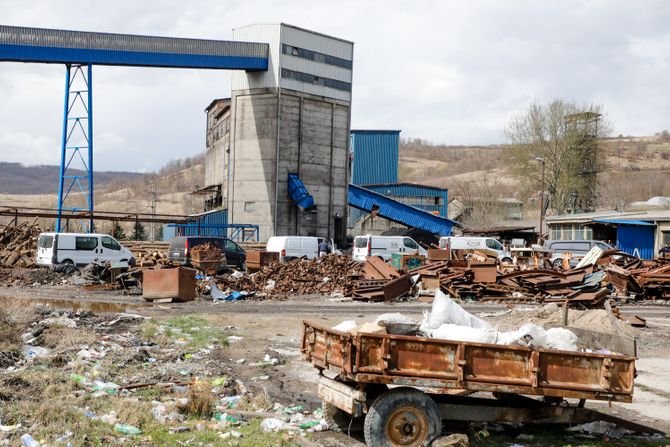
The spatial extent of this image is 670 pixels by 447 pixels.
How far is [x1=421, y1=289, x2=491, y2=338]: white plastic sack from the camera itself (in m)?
7.71

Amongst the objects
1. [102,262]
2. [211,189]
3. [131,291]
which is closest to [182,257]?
[102,262]

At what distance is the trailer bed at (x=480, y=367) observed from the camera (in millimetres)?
6988

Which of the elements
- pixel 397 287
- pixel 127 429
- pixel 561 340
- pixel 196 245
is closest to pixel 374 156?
pixel 196 245

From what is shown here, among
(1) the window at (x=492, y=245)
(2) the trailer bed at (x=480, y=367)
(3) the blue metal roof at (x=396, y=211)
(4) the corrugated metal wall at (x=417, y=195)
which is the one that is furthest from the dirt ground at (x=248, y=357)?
(4) the corrugated metal wall at (x=417, y=195)

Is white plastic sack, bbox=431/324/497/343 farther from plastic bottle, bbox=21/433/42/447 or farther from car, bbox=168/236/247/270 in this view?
car, bbox=168/236/247/270

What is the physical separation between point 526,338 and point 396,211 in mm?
50614

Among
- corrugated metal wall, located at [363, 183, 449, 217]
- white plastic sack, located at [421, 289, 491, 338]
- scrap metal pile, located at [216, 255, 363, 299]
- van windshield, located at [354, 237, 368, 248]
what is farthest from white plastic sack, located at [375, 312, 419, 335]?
corrugated metal wall, located at [363, 183, 449, 217]

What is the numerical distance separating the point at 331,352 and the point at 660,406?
209 inches

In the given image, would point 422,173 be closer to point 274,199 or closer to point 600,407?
point 274,199

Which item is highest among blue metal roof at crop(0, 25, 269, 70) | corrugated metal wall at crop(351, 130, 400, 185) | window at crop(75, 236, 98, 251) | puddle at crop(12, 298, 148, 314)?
blue metal roof at crop(0, 25, 269, 70)

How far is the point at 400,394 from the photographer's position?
7.07 m

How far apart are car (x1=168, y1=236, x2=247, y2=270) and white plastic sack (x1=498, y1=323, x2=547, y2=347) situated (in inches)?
984

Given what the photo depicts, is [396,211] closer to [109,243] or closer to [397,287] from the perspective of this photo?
[109,243]

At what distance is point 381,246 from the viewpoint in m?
35.1
